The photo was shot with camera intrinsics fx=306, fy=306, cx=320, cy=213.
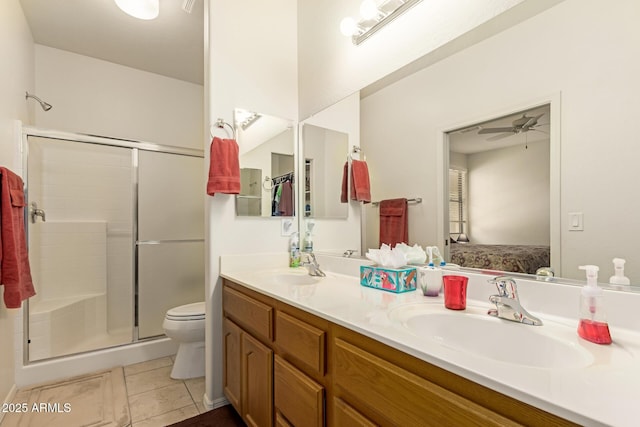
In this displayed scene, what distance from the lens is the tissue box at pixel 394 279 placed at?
1.27 m

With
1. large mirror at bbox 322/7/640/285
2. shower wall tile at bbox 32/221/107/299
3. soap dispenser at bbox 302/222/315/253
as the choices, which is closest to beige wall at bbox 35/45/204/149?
shower wall tile at bbox 32/221/107/299

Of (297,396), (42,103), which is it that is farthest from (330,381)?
(42,103)

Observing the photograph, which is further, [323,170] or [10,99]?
[323,170]

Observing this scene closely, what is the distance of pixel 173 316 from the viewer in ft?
7.27

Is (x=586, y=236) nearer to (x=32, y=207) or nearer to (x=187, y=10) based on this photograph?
(x=187, y=10)

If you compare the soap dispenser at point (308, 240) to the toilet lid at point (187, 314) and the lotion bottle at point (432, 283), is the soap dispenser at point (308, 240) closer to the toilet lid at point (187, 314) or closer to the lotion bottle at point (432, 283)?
the toilet lid at point (187, 314)

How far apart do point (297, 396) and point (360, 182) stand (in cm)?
111

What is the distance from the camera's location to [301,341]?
1.09 metres

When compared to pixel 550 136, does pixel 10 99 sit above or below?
above

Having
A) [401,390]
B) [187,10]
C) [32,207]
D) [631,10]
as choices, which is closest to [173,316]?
[32,207]

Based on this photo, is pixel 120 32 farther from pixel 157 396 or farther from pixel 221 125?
pixel 157 396

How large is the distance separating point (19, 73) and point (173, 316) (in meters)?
2.02

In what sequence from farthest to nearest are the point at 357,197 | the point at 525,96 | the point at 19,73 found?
the point at 19,73
the point at 357,197
the point at 525,96

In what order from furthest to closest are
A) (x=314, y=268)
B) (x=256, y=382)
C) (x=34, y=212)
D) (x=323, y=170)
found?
(x=34, y=212) < (x=323, y=170) < (x=314, y=268) < (x=256, y=382)
